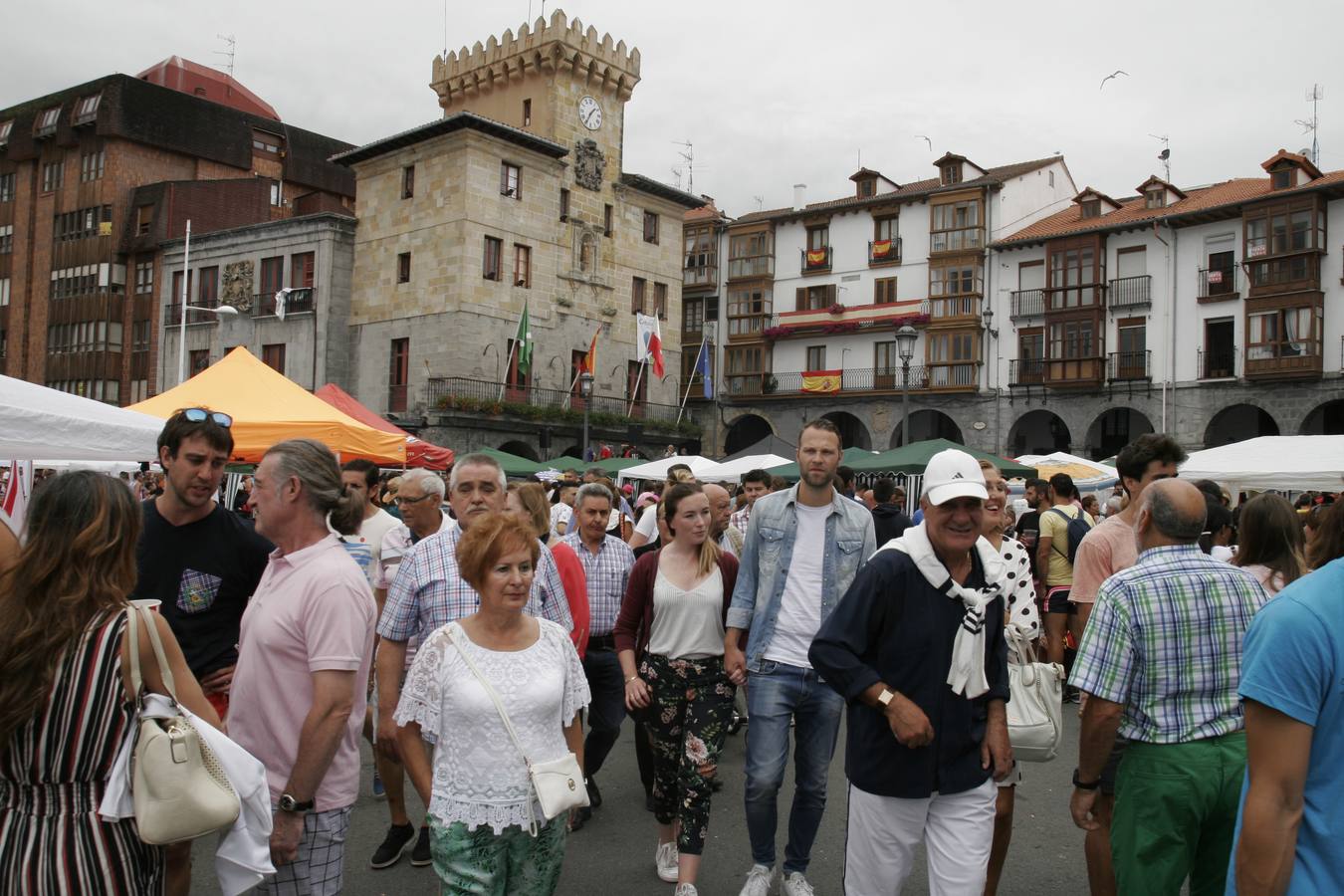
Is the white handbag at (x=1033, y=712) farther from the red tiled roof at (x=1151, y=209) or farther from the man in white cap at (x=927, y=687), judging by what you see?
the red tiled roof at (x=1151, y=209)

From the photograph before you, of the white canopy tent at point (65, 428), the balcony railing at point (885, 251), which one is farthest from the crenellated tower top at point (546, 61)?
the white canopy tent at point (65, 428)

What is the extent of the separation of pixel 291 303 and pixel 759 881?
37777mm

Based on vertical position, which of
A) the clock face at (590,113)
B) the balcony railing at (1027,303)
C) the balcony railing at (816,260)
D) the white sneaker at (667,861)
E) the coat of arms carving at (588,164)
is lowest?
the white sneaker at (667,861)

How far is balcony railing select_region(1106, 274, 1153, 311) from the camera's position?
3662 centimetres

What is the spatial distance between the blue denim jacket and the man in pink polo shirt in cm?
205

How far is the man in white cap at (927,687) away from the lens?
3.49 m

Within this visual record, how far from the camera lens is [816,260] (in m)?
44.4

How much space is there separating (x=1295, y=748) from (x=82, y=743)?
2719mm

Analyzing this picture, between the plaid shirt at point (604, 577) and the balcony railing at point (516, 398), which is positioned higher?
the balcony railing at point (516, 398)

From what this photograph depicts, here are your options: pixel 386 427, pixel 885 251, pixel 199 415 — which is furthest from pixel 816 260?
pixel 199 415

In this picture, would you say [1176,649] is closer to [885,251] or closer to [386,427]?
A: [386,427]

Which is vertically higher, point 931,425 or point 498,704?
point 931,425

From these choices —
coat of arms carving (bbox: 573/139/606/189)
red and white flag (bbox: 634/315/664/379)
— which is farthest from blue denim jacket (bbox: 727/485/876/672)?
coat of arms carving (bbox: 573/139/606/189)

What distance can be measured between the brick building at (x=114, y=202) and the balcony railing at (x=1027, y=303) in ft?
97.3
